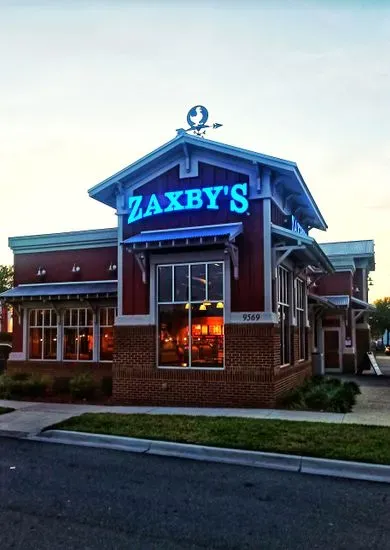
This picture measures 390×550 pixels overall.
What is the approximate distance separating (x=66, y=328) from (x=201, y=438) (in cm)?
1124

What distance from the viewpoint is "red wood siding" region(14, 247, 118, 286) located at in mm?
19438

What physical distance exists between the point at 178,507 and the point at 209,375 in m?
7.60

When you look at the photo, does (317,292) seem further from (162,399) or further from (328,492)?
(328,492)

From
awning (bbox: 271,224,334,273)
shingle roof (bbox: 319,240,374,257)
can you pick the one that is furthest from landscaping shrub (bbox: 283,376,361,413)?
shingle roof (bbox: 319,240,374,257)

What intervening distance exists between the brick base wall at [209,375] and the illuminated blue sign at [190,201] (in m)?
3.13

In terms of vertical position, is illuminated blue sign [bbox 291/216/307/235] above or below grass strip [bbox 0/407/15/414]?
above

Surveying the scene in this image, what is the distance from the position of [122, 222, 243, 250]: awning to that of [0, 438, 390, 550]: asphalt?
A: 6.09m

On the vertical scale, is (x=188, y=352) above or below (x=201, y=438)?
above

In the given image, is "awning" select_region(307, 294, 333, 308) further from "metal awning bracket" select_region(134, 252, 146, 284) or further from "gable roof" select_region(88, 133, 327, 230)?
"metal awning bracket" select_region(134, 252, 146, 284)

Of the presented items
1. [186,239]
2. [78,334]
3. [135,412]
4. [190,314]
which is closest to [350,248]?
[78,334]

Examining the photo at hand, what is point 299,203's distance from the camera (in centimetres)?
1692

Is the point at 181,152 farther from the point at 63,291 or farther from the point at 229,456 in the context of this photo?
the point at 229,456

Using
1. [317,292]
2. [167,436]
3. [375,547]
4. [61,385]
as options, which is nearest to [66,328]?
[61,385]

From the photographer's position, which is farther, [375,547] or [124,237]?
[124,237]
